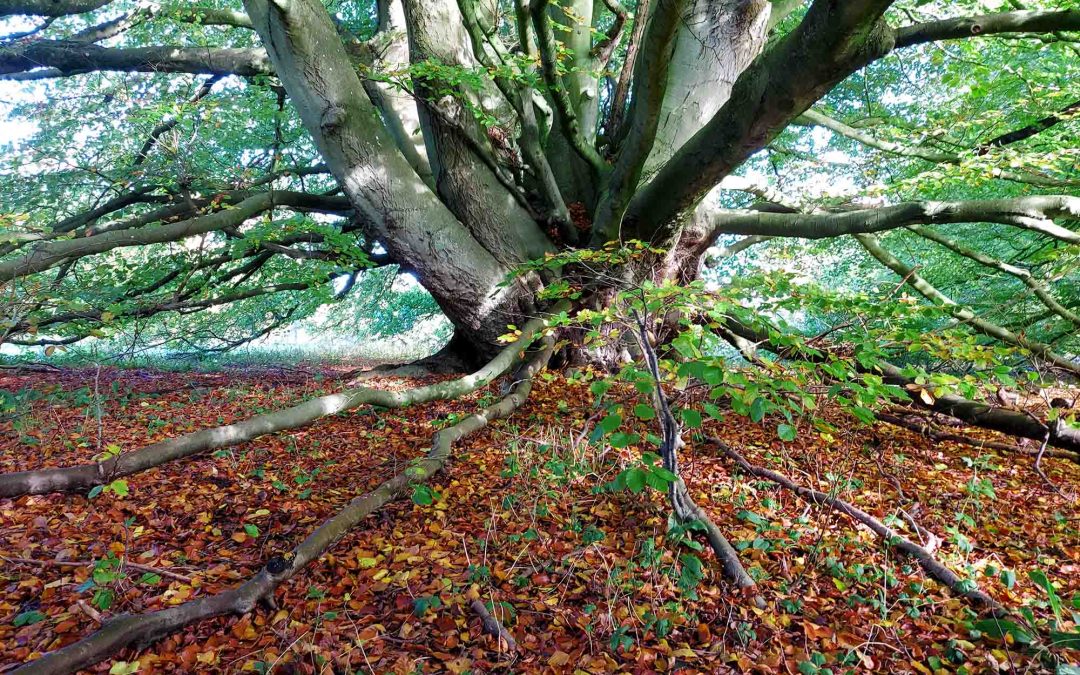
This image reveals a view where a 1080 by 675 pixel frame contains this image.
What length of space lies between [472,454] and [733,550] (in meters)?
1.91

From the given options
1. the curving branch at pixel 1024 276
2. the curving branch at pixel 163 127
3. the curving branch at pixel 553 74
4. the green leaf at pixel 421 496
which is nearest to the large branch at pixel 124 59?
the curving branch at pixel 163 127

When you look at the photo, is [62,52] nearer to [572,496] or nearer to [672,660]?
[572,496]

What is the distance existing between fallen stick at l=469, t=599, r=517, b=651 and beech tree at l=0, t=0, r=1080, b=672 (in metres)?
0.86

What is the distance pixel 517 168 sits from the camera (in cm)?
584

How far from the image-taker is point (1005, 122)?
607 cm

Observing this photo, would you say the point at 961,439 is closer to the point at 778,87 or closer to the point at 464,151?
the point at 778,87

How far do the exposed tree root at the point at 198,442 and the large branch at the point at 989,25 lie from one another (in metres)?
3.17

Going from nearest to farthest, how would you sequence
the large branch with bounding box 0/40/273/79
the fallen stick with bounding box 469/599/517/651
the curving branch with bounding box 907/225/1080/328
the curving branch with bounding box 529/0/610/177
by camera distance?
the fallen stick with bounding box 469/599/517/651 < the curving branch with bounding box 529/0/610/177 < the curving branch with bounding box 907/225/1080/328 < the large branch with bounding box 0/40/273/79

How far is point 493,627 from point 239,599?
1.07 metres

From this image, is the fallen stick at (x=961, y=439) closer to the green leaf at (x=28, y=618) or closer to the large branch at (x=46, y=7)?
the green leaf at (x=28, y=618)

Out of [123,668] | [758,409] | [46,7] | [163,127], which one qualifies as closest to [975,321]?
[758,409]

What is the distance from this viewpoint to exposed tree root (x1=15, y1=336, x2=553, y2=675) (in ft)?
5.98

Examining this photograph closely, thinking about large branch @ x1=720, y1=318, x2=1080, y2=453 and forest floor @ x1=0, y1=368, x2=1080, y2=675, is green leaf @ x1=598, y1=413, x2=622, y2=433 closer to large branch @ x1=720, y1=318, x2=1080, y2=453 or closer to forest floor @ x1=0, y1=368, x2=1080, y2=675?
forest floor @ x1=0, y1=368, x2=1080, y2=675

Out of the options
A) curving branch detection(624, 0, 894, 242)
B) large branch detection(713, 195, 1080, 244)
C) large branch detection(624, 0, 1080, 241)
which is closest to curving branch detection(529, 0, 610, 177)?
curving branch detection(624, 0, 894, 242)
